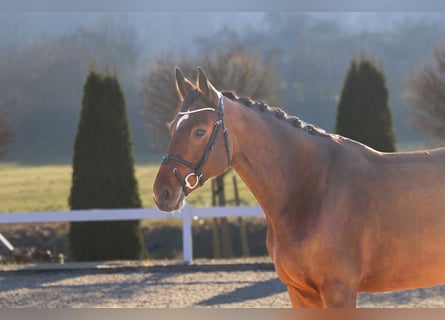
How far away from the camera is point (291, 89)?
16.0 metres

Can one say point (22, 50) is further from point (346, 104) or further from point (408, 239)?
point (408, 239)

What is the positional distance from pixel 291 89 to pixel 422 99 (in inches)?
241

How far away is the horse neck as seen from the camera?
2553 millimetres

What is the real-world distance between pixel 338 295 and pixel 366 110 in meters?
7.66

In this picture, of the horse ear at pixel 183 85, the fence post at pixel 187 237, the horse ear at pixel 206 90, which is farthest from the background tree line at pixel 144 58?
the horse ear at pixel 206 90

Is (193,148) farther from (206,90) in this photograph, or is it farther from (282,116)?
(282,116)

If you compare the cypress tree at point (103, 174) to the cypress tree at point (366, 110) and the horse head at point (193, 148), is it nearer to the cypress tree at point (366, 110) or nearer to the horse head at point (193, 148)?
the cypress tree at point (366, 110)

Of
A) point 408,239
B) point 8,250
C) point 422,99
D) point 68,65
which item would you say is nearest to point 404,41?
point 422,99

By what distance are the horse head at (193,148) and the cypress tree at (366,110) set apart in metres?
7.36

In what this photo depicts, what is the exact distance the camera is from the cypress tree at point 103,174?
31.0ft

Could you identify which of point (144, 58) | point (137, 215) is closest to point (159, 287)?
point (137, 215)

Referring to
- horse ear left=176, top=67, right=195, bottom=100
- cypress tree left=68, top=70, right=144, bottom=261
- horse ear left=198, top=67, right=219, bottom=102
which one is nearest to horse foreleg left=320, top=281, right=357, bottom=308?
horse ear left=198, top=67, right=219, bottom=102

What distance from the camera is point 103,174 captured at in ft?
31.4

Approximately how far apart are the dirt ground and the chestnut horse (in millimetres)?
3406
